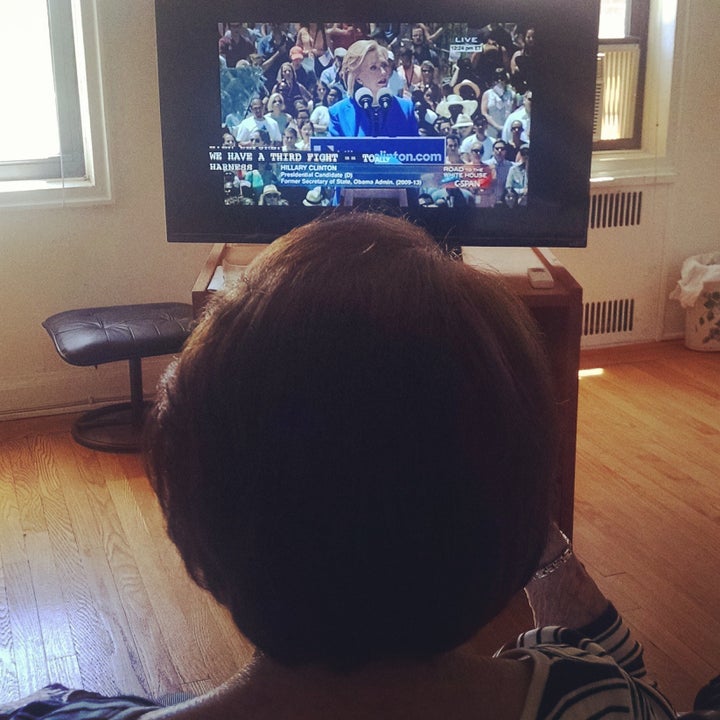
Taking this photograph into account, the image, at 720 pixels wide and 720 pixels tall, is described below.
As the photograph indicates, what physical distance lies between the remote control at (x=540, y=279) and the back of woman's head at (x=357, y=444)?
1.65 m

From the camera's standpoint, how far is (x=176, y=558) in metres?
2.58

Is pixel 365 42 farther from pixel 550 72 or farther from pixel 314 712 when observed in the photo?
pixel 314 712

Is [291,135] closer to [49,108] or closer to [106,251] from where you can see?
[106,251]

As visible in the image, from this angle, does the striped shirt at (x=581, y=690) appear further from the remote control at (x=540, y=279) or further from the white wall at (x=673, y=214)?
the white wall at (x=673, y=214)

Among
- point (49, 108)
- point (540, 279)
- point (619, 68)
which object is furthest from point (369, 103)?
point (619, 68)

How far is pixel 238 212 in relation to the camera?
2.58m

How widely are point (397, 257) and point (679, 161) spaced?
3681mm

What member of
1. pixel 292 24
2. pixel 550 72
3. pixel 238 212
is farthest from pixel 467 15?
pixel 238 212

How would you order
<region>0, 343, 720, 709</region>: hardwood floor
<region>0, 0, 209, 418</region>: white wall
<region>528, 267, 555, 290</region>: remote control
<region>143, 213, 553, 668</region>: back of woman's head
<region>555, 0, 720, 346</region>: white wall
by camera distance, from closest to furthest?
<region>143, 213, 553, 668</region>: back of woman's head < <region>0, 343, 720, 709</region>: hardwood floor < <region>528, 267, 555, 290</region>: remote control < <region>0, 0, 209, 418</region>: white wall < <region>555, 0, 720, 346</region>: white wall

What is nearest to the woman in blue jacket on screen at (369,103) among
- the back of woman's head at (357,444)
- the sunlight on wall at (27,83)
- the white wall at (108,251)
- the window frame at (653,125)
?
the white wall at (108,251)

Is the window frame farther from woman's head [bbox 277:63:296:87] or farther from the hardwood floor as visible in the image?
woman's head [bbox 277:63:296:87]

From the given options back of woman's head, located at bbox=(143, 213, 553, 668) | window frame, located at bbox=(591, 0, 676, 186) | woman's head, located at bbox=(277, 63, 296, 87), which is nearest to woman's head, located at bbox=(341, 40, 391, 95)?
woman's head, located at bbox=(277, 63, 296, 87)

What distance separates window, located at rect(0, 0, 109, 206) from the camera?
10.9 feet

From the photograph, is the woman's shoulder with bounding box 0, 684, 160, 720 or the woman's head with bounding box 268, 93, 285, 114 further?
the woman's head with bounding box 268, 93, 285, 114
